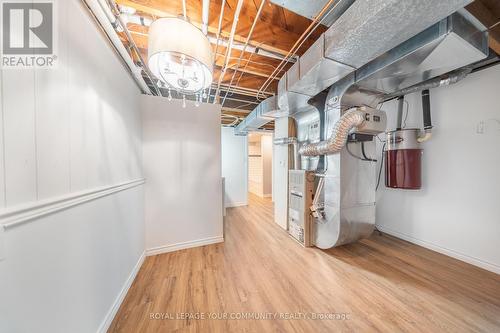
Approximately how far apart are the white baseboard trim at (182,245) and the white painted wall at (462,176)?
3182 millimetres

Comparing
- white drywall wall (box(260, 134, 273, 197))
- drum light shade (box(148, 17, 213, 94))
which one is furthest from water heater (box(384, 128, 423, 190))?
white drywall wall (box(260, 134, 273, 197))

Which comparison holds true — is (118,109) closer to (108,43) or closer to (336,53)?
(108,43)

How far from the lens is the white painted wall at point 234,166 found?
490 centimetres

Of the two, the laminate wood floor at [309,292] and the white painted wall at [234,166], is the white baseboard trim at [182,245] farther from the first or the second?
the white painted wall at [234,166]

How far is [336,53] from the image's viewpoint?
56.5 inches

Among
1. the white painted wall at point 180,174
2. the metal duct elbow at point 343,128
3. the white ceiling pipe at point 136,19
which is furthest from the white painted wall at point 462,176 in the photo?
the white ceiling pipe at point 136,19

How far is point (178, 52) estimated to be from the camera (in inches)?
39.0

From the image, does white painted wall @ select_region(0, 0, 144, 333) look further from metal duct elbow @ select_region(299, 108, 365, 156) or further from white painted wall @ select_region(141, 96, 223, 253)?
metal duct elbow @ select_region(299, 108, 365, 156)

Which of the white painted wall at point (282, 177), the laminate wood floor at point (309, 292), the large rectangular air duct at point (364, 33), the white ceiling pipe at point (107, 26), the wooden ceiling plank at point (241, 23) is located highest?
the wooden ceiling plank at point (241, 23)

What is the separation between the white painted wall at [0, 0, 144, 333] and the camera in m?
0.66

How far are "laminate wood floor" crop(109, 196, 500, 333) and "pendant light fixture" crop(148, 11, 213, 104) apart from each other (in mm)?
1933

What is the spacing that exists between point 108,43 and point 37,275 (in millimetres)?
1685

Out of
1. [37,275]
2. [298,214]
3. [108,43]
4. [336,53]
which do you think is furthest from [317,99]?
[37,275]

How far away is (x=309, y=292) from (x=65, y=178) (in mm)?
2149
